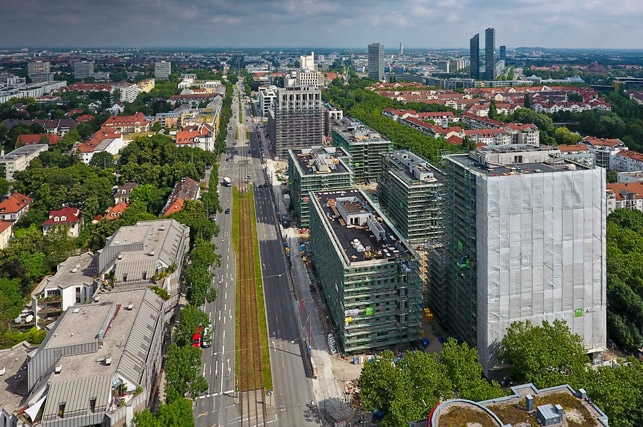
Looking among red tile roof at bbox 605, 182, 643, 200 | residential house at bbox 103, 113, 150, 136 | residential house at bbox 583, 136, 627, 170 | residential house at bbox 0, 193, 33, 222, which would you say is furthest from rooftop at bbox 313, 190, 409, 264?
residential house at bbox 103, 113, 150, 136

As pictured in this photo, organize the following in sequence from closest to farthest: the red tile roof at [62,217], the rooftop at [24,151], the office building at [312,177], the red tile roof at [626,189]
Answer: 1. the red tile roof at [62,217]
2. the office building at [312,177]
3. the red tile roof at [626,189]
4. the rooftop at [24,151]

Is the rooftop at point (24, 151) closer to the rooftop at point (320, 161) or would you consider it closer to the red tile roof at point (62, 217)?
the red tile roof at point (62, 217)

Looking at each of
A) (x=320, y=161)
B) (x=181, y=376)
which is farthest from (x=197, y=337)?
(x=320, y=161)

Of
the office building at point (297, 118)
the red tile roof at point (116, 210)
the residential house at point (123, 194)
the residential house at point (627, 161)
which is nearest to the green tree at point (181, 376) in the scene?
the red tile roof at point (116, 210)

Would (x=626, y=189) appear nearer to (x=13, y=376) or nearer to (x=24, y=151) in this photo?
(x=13, y=376)

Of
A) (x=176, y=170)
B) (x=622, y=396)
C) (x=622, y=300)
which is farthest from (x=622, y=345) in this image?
(x=176, y=170)

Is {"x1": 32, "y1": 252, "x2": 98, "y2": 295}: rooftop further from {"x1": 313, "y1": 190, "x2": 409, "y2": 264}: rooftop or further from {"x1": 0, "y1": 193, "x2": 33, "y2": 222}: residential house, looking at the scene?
{"x1": 313, "y1": 190, "x2": 409, "y2": 264}: rooftop
